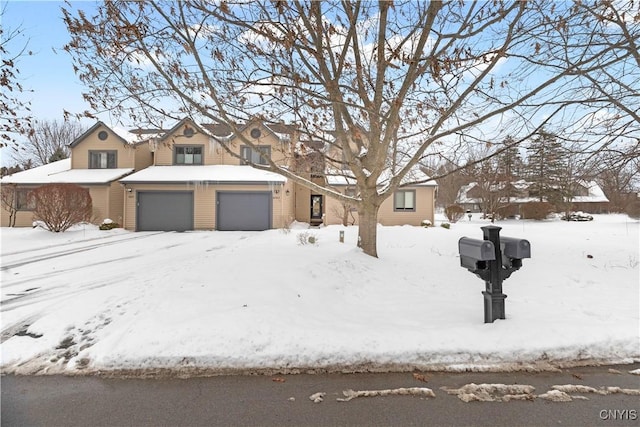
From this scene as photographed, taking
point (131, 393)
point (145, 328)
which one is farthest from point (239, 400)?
point (145, 328)

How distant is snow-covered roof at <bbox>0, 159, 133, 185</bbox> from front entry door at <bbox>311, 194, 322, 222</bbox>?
1124cm

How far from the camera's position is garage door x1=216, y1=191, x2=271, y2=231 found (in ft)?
54.5

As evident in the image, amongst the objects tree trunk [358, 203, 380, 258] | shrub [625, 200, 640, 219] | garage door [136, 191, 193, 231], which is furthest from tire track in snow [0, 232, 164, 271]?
shrub [625, 200, 640, 219]

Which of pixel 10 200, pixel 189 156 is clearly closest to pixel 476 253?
pixel 189 156

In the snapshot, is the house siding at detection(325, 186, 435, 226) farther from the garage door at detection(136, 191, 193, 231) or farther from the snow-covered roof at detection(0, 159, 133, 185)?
the snow-covered roof at detection(0, 159, 133, 185)

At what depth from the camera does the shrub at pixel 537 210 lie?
26.2m

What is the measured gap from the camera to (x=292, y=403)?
2525mm

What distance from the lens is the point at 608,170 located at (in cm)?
771

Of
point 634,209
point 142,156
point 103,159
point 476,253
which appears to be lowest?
point 476,253

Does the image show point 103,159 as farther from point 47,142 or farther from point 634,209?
point 634,209

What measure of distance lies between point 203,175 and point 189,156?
2.52 metres

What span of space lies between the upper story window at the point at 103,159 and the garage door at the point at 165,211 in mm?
4120

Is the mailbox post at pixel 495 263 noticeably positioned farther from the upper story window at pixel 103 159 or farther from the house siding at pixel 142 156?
the upper story window at pixel 103 159

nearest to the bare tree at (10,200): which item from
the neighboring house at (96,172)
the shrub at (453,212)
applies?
the neighboring house at (96,172)
